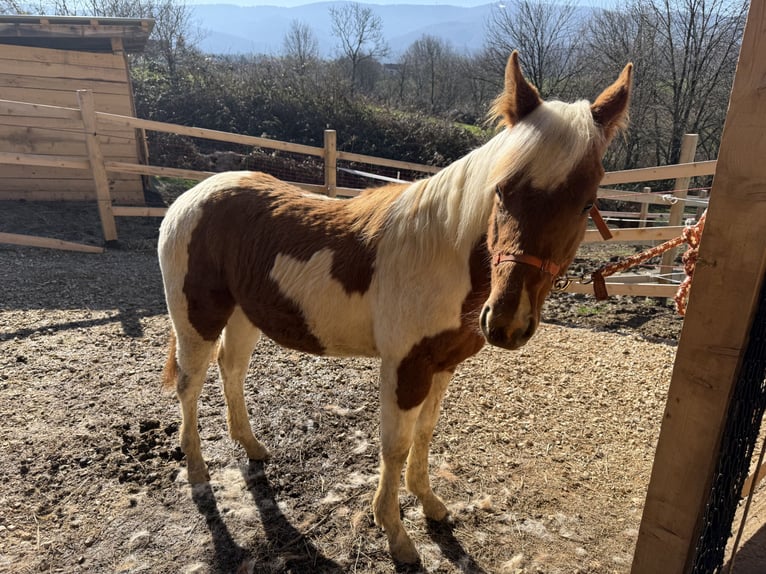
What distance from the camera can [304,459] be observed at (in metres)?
2.95

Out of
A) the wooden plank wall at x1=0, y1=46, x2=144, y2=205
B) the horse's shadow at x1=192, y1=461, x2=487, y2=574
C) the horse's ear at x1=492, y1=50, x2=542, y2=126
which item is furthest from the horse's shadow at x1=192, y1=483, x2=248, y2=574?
the wooden plank wall at x1=0, y1=46, x2=144, y2=205

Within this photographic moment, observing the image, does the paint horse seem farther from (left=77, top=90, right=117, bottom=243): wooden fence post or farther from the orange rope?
(left=77, top=90, right=117, bottom=243): wooden fence post

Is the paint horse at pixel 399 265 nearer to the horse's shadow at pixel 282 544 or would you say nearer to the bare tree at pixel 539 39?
the horse's shadow at pixel 282 544

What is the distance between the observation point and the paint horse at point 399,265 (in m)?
1.49

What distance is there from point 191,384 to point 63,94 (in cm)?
853

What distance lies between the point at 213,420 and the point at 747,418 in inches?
124

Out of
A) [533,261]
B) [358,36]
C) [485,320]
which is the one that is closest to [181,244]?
[485,320]

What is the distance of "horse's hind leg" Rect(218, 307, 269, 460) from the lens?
9.45 ft

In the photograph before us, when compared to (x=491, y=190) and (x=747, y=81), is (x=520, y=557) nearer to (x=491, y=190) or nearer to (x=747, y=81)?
(x=491, y=190)

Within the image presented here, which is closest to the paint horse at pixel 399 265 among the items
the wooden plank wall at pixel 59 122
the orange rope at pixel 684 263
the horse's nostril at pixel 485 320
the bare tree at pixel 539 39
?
the horse's nostril at pixel 485 320

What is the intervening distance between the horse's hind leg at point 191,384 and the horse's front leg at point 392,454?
1166mm

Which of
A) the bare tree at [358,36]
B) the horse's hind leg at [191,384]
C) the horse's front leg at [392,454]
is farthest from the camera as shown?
the bare tree at [358,36]

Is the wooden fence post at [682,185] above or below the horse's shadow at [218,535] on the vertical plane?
above

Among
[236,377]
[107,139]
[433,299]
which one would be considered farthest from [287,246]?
[107,139]
